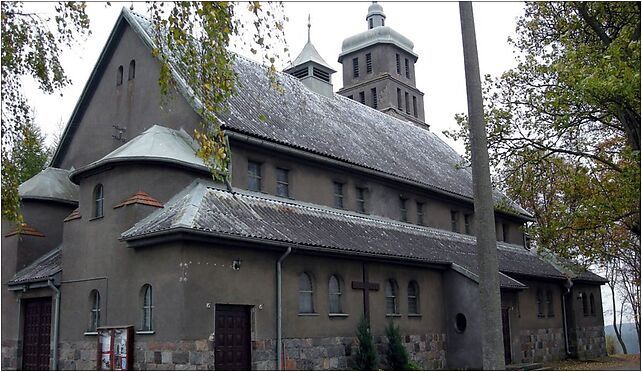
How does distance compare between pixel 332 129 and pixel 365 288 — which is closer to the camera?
pixel 365 288

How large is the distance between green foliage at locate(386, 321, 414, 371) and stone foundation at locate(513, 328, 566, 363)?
720 centimetres

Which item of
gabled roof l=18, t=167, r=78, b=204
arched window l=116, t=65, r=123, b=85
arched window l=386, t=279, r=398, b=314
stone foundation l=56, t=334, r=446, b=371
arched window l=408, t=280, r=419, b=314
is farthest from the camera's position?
arched window l=408, t=280, r=419, b=314

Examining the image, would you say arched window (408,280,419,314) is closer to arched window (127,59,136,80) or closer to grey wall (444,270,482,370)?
grey wall (444,270,482,370)

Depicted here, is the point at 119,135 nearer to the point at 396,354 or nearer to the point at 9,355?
the point at 9,355

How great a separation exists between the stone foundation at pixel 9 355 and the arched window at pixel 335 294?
980 centimetres

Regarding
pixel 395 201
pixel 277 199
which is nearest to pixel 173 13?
pixel 277 199

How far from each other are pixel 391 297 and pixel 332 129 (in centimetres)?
722

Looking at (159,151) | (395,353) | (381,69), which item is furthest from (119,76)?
(381,69)

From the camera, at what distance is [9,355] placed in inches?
813

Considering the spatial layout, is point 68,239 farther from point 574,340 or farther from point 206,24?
point 574,340

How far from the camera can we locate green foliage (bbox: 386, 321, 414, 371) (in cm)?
2039

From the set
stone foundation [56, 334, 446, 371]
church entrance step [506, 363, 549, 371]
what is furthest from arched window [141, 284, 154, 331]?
church entrance step [506, 363, 549, 371]

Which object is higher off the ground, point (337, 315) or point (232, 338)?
point (337, 315)

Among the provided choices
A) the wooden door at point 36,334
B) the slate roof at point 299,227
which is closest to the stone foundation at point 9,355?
the wooden door at point 36,334
